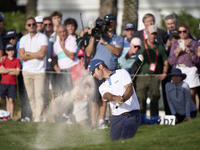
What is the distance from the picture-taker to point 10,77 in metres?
11.4

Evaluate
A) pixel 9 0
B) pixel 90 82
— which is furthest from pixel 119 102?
pixel 9 0

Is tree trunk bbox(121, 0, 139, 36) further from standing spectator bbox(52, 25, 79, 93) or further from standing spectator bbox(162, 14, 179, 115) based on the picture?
standing spectator bbox(52, 25, 79, 93)

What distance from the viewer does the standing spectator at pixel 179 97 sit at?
421 inches

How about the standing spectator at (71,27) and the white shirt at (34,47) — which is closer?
the white shirt at (34,47)

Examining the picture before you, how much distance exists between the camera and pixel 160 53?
35.9 feet

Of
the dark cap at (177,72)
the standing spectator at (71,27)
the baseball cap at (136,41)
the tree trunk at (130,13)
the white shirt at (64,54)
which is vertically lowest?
the dark cap at (177,72)

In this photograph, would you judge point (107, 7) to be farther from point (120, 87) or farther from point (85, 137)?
point (120, 87)

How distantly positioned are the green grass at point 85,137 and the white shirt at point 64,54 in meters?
1.63

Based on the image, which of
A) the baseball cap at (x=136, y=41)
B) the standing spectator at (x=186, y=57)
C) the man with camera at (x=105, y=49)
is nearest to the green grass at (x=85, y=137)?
the man with camera at (x=105, y=49)

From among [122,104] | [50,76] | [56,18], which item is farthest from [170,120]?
[56,18]

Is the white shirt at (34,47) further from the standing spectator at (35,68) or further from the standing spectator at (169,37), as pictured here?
the standing spectator at (169,37)

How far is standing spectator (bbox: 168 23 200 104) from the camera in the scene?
10789 millimetres

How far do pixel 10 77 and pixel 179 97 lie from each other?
4.53 m

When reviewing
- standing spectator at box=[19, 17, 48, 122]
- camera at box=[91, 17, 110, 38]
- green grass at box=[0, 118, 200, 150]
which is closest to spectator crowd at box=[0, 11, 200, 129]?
standing spectator at box=[19, 17, 48, 122]
